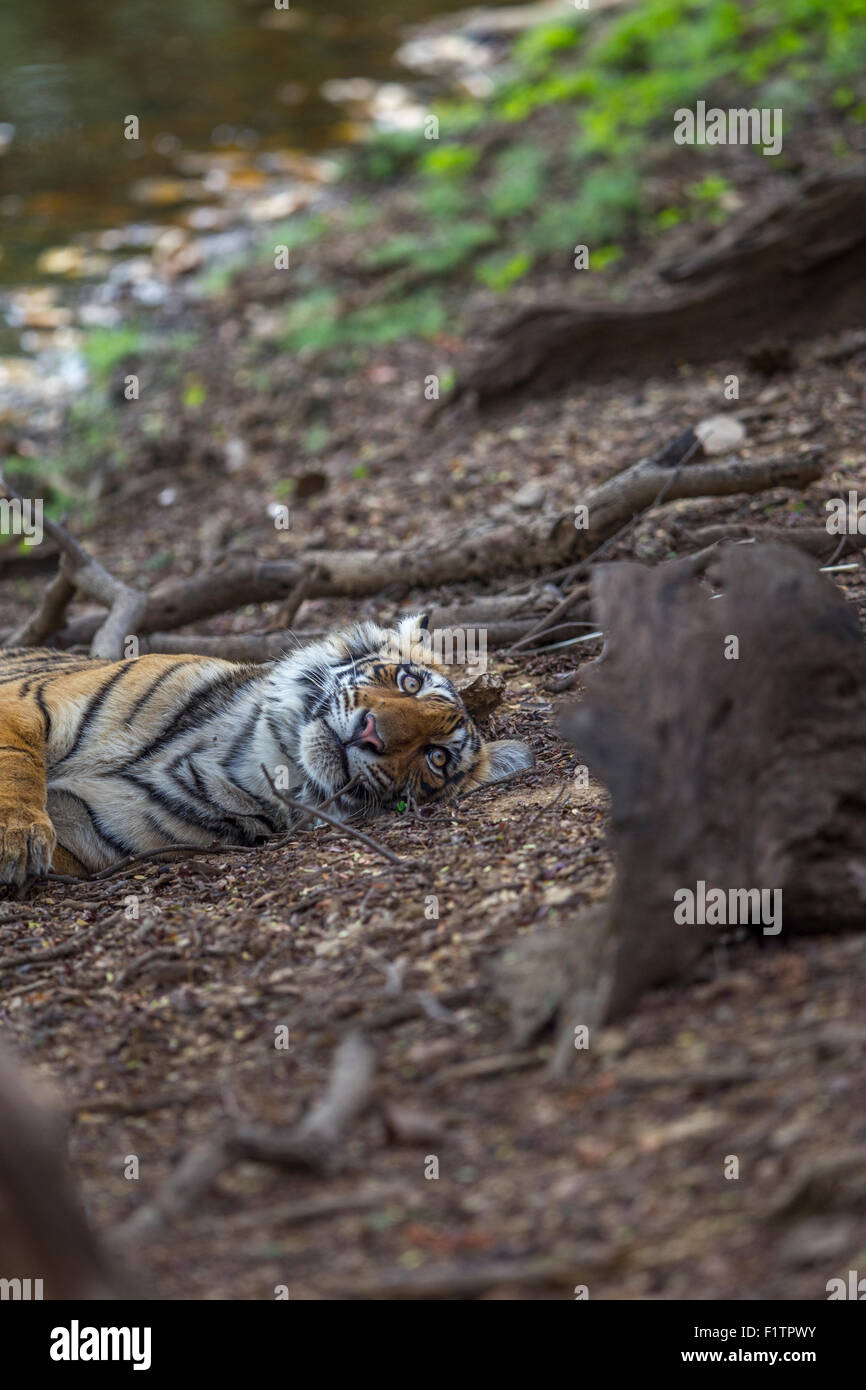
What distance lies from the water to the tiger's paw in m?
10.2

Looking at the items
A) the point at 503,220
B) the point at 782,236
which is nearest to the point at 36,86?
the point at 503,220

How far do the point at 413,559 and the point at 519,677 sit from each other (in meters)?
0.83

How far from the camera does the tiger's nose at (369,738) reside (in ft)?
14.2

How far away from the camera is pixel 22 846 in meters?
3.97

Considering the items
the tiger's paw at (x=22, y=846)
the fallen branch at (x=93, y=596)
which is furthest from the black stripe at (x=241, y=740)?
the fallen branch at (x=93, y=596)

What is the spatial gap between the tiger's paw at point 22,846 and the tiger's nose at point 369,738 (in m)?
0.98

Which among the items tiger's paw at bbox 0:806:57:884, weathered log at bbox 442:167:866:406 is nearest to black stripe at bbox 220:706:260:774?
tiger's paw at bbox 0:806:57:884

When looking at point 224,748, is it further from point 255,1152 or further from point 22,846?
point 255,1152

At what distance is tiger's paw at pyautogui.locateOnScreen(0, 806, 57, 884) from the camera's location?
3.96 m

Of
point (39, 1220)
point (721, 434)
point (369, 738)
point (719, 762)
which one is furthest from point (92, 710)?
point (721, 434)

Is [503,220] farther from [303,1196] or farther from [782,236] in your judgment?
[303,1196]

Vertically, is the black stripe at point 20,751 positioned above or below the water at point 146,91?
below

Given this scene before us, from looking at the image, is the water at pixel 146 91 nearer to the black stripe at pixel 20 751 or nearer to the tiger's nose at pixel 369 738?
the black stripe at pixel 20 751

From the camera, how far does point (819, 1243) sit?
202 cm
